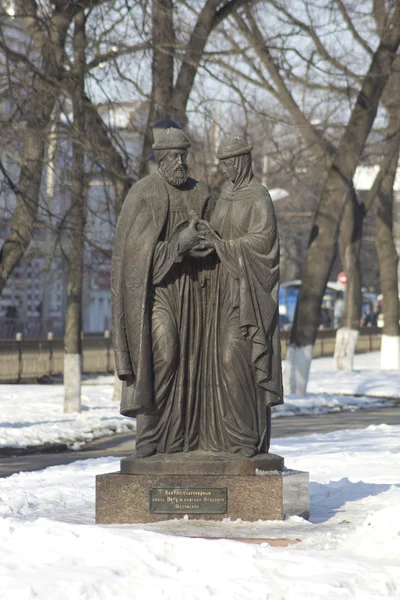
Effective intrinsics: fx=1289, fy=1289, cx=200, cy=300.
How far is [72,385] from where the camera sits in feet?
69.2

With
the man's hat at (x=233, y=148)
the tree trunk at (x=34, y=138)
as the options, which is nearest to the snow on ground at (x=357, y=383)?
the tree trunk at (x=34, y=138)

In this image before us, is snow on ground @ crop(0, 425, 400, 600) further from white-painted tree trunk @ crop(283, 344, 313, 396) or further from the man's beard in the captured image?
white-painted tree trunk @ crop(283, 344, 313, 396)

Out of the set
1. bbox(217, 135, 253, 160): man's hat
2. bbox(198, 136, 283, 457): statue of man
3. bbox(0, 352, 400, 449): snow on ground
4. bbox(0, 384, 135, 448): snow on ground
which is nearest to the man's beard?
bbox(217, 135, 253, 160): man's hat

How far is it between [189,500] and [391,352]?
25.8 meters

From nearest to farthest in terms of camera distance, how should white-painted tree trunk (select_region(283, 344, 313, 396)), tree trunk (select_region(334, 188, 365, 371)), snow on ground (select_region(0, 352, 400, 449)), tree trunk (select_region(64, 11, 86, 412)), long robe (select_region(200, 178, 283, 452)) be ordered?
→ long robe (select_region(200, 178, 283, 452)), snow on ground (select_region(0, 352, 400, 449)), tree trunk (select_region(64, 11, 86, 412)), white-painted tree trunk (select_region(283, 344, 313, 396)), tree trunk (select_region(334, 188, 365, 371))

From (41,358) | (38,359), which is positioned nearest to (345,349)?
(41,358)

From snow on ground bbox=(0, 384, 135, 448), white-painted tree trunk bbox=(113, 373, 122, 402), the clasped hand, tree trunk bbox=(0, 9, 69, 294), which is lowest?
snow on ground bbox=(0, 384, 135, 448)

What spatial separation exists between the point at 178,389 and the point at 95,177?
11.4 m

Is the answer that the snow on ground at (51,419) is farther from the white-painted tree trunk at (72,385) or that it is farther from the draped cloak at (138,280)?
the draped cloak at (138,280)

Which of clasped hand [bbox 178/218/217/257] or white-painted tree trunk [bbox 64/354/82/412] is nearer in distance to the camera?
clasped hand [bbox 178/218/217/257]

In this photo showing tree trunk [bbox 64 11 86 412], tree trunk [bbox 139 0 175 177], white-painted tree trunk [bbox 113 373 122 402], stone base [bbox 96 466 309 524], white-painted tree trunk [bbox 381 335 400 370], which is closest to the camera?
stone base [bbox 96 466 309 524]

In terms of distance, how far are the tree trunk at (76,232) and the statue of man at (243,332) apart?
34.0 ft

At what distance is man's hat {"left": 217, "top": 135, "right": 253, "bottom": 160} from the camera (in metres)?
8.96

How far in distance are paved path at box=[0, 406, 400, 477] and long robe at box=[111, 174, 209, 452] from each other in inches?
213
